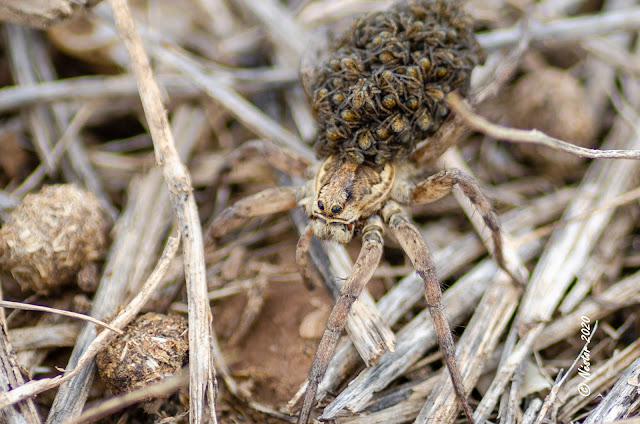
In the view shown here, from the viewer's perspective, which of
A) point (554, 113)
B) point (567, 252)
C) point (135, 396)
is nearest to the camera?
point (135, 396)

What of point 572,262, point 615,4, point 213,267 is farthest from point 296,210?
point 615,4

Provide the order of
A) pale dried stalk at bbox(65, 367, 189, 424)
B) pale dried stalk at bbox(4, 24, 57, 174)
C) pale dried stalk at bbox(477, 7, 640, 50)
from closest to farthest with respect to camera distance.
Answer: pale dried stalk at bbox(65, 367, 189, 424)
pale dried stalk at bbox(4, 24, 57, 174)
pale dried stalk at bbox(477, 7, 640, 50)

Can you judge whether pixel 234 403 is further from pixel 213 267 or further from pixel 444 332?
pixel 444 332

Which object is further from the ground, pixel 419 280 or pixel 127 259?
pixel 127 259

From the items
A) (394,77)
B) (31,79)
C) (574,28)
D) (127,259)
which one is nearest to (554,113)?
(574,28)

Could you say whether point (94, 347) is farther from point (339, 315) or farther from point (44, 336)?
point (339, 315)

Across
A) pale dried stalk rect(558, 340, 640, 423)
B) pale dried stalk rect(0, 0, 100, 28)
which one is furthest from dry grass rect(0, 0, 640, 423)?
pale dried stalk rect(0, 0, 100, 28)

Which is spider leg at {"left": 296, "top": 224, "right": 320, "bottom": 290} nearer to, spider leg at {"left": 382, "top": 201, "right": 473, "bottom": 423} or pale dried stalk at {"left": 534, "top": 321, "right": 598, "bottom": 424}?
spider leg at {"left": 382, "top": 201, "right": 473, "bottom": 423}
